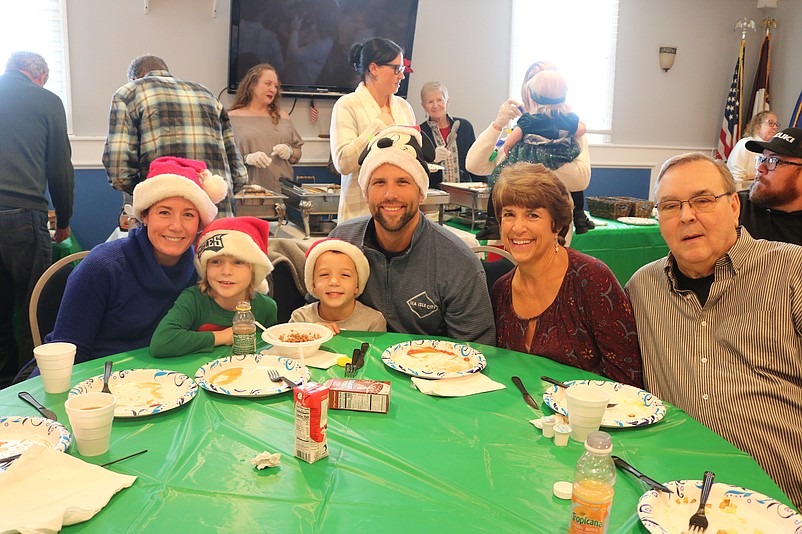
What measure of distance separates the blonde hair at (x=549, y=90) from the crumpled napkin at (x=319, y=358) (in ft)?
7.30

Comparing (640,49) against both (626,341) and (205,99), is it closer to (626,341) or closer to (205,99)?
(205,99)

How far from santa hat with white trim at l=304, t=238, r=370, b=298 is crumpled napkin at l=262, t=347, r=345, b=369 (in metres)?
0.38

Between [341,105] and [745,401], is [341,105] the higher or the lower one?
the higher one

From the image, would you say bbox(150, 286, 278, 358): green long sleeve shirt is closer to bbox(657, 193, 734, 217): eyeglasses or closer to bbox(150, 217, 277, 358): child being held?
bbox(150, 217, 277, 358): child being held

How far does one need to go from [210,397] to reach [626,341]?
127cm

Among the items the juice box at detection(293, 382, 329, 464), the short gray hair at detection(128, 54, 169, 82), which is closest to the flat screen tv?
the short gray hair at detection(128, 54, 169, 82)

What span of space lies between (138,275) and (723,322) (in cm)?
188

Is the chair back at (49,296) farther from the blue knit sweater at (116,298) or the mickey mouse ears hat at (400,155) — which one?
the mickey mouse ears hat at (400,155)

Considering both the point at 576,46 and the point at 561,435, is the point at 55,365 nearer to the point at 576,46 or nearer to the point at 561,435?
the point at 561,435

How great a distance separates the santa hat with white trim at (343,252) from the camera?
2395 mm

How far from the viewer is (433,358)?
80.7 inches

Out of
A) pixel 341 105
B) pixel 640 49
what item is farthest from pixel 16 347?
pixel 640 49

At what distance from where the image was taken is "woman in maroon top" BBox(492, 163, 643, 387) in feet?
6.84

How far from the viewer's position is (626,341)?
2080 millimetres
